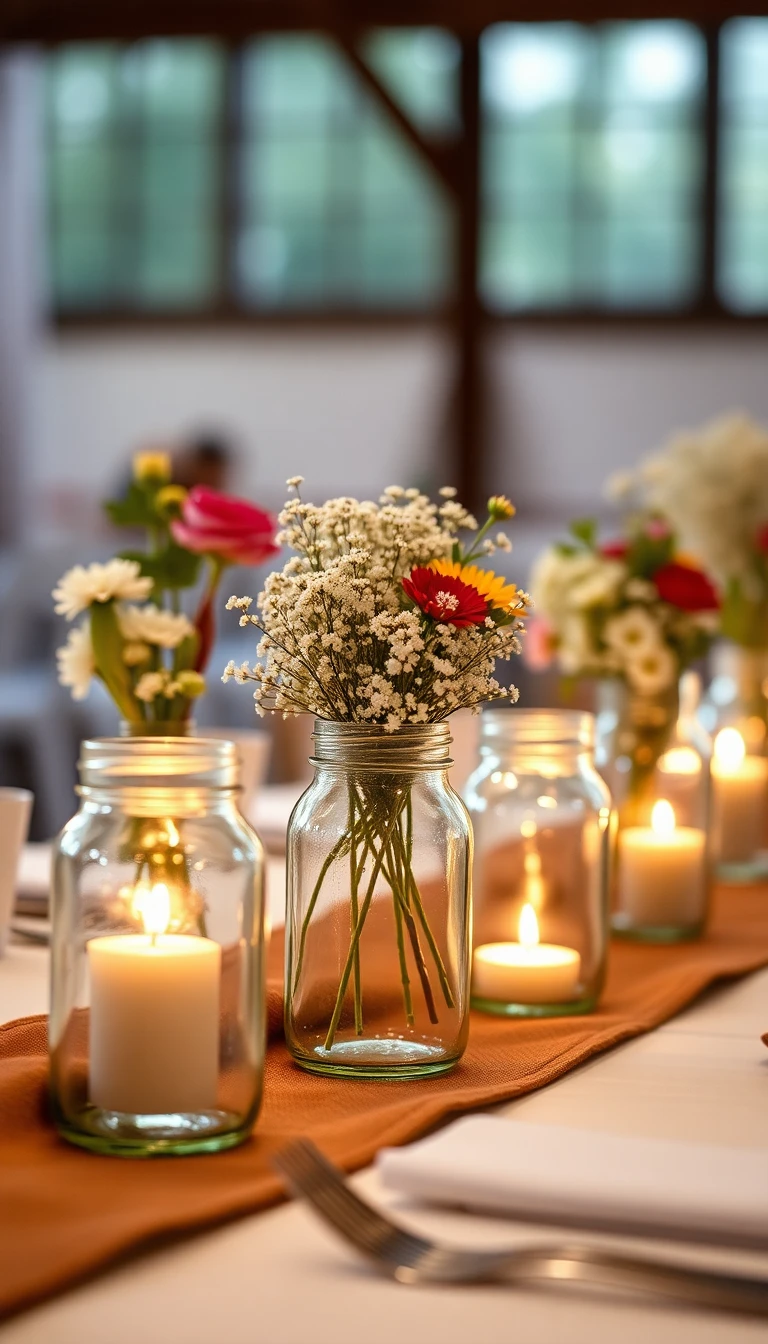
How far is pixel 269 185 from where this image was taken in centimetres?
877

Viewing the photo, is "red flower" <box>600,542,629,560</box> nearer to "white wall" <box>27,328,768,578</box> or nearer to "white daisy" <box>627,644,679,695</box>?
"white daisy" <box>627,644,679,695</box>

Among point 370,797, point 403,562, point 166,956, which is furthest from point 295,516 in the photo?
point 166,956

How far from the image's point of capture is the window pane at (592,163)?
8.27 m

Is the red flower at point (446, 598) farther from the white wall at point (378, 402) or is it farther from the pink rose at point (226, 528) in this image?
the white wall at point (378, 402)

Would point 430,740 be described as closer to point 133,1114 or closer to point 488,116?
point 133,1114

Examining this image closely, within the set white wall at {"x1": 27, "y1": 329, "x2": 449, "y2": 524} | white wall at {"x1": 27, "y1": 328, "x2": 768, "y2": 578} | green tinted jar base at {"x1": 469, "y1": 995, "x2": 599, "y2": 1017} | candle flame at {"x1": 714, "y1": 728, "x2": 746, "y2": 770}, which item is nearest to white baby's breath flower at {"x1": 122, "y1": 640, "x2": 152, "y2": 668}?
green tinted jar base at {"x1": 469, "y1": 995, "x2": 599, "y2": 1017}

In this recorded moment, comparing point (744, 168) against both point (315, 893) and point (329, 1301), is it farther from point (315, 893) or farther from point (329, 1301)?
point (329, 1301)

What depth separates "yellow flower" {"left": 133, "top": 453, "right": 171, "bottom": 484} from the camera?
154 cm

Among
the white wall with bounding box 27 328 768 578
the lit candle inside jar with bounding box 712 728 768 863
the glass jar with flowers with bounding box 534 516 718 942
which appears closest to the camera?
the glass jar with flowers with bounding box 534 516 718 942

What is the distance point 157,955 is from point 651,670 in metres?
0.97

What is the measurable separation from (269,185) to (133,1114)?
8.43 metres

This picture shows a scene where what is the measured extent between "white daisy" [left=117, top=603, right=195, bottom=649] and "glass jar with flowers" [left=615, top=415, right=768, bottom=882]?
935 millimetres

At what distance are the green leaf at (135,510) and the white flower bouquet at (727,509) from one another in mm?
852

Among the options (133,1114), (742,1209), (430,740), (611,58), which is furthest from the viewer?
(611,58)
